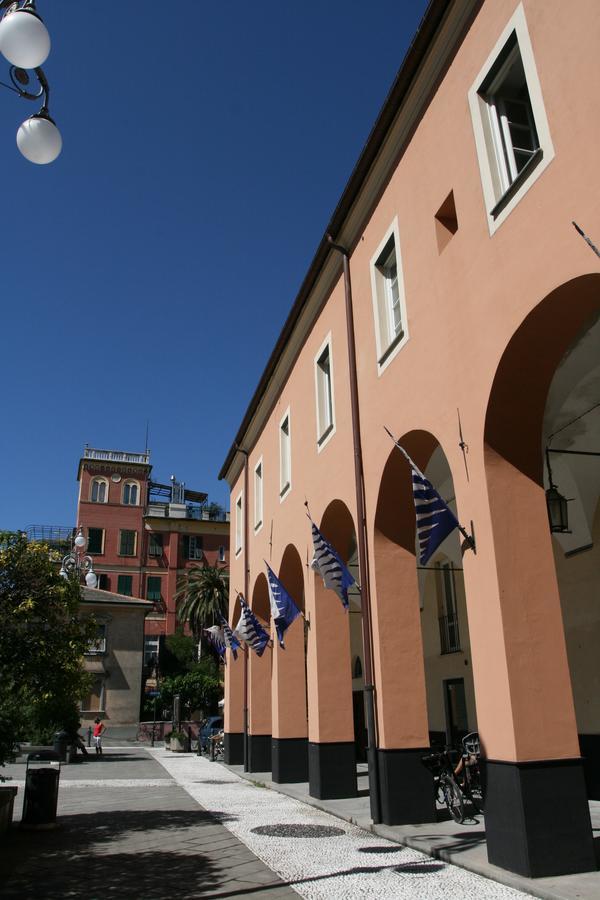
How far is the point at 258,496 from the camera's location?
21031mm

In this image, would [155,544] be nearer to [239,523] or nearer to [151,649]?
[151,649]

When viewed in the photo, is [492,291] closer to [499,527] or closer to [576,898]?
[499,527]

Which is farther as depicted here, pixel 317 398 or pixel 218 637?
pixel 218 637

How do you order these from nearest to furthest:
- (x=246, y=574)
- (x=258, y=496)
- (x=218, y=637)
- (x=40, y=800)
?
(x=40, y=800), (x=258, y=496), (x=246, y=574), (x=218, y=637)

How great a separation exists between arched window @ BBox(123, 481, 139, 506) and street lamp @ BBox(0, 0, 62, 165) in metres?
54.2

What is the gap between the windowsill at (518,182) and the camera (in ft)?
22.6

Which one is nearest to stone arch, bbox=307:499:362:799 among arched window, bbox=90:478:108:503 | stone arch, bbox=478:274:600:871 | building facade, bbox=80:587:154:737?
stone arch, bbox=478:274:600:871

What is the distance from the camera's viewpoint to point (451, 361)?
8.55 m

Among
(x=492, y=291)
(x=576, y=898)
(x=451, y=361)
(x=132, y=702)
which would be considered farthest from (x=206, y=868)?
(x=132, y=702)

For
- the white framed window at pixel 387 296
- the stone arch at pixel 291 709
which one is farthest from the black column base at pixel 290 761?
the white framed window at pixel 387 296

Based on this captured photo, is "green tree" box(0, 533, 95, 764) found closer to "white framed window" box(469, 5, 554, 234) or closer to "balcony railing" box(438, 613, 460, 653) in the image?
"white framed window" box(469, 5, 554, 234)

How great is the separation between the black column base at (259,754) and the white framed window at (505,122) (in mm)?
15516

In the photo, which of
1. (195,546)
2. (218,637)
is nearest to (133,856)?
(218,637)

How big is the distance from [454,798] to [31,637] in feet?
19.2
